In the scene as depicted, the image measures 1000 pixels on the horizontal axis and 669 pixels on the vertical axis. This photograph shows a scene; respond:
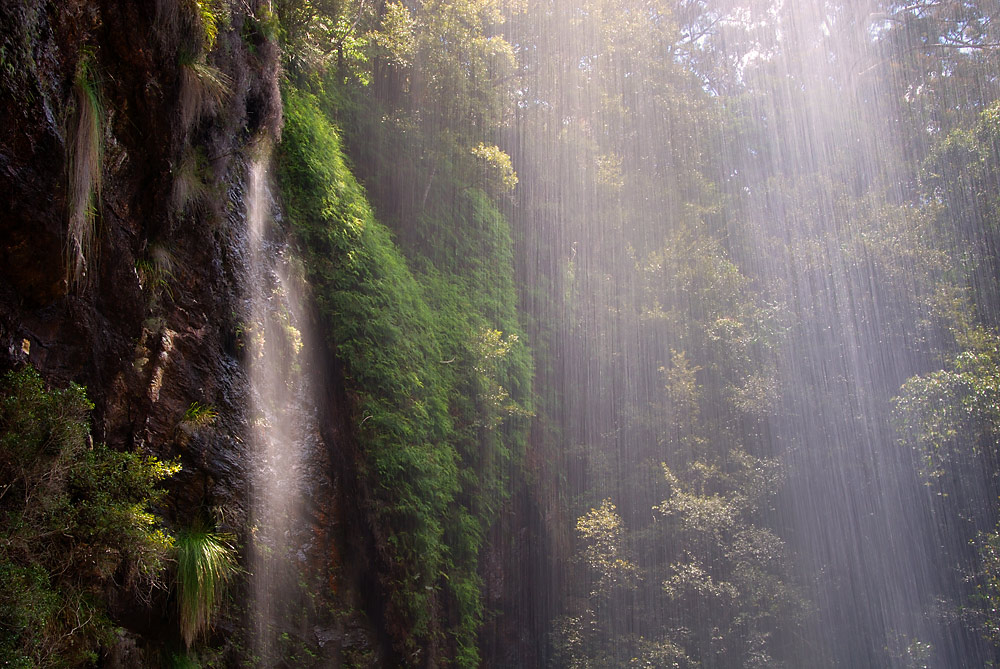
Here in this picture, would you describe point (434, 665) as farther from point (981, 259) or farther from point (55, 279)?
point (981, 259)

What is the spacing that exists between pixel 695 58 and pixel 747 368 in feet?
32.4

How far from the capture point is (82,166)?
4363 millimetres

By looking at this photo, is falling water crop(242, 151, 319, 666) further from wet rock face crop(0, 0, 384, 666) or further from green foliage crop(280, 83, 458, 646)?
green foliage crop(280, 83, 458, 646)

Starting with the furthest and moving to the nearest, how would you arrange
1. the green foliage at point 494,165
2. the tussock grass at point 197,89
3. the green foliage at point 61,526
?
the green foliage at point 494,165 → the tussock grass at point 197,89 → the green foliage at point 61,526

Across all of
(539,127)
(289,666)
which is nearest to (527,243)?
(539,127)

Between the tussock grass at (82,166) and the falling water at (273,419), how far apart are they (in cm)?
237

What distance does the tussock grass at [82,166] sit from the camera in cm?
432

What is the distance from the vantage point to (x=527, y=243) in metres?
15.3

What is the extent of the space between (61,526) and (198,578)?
149 cm

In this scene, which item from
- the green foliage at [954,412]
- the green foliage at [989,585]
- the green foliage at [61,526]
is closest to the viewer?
the green foliage at [61,526]

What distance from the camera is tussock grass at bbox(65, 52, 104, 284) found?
14.2 ft

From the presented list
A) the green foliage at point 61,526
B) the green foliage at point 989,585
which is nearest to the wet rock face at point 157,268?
the green foliage at point 61,526

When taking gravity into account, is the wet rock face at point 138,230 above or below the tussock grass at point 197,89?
below

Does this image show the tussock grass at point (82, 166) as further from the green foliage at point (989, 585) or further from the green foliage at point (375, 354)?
the green foliage at point (989, 585)
